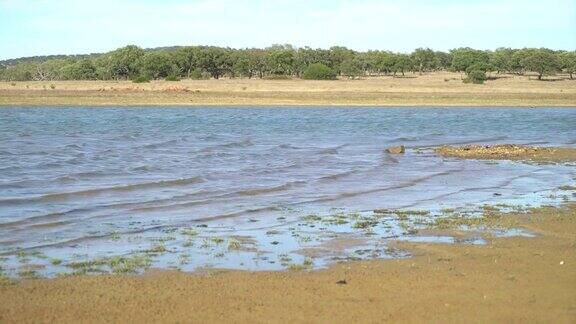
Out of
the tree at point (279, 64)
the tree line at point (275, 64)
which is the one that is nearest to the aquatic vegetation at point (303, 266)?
the tree line at point (275, 64)

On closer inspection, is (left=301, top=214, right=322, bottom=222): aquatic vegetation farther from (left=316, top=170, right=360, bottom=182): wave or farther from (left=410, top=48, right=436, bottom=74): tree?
(left=410, top=48, right=436, bottom=74): tree

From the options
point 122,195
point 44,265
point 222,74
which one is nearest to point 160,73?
point 222,74

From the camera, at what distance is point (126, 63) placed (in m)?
118

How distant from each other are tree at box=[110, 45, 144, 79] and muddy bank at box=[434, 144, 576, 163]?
89.0m

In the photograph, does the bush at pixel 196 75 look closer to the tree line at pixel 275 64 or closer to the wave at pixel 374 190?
the tree line at pixel 275 64

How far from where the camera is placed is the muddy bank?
1208 inches

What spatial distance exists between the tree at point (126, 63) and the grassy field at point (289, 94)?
30.9 m

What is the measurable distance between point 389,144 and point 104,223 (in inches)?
997

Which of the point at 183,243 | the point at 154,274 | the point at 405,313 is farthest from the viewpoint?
the point at 183,243

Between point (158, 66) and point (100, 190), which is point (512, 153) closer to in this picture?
point (100, 190)

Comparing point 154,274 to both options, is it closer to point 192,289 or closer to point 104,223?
point 192,289

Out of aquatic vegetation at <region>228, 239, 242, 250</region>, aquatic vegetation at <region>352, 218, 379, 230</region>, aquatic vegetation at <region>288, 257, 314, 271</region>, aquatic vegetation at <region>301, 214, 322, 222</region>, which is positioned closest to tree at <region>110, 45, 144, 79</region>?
aquatic vegetation at <region>301, 214, 322, 222</region>

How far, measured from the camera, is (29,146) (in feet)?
111

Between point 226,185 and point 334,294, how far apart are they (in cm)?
1229
